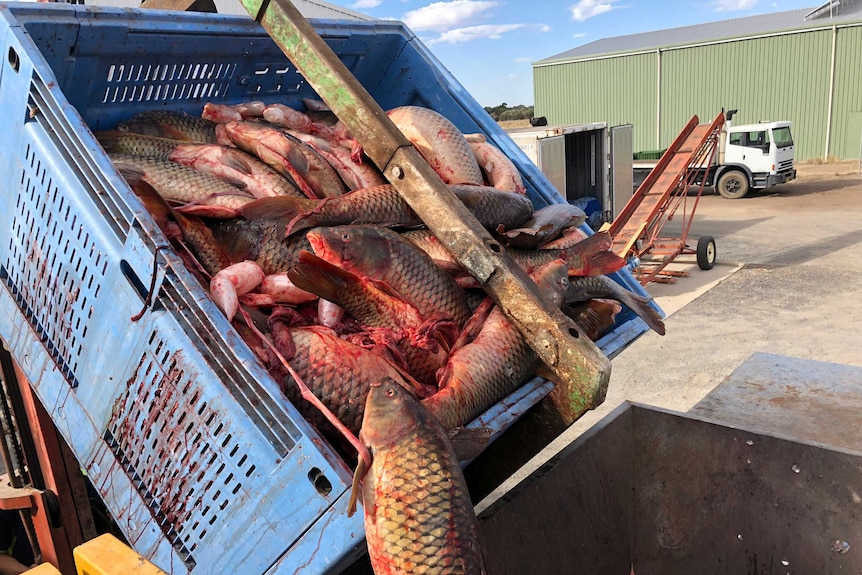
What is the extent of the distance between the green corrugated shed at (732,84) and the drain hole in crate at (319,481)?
2615 cm

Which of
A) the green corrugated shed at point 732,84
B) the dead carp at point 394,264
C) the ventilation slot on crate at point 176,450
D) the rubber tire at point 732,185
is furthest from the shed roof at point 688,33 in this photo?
the ventilation slot on crate at point 176,450

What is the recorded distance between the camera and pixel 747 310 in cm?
814

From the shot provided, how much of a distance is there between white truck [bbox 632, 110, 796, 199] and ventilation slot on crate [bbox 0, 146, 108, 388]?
1613 centimetres

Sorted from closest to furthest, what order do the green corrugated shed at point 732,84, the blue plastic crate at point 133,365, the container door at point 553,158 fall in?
the blue plastic crate at point 133,365, the container door at point 553,158, the green corrugated shed at point 732,84

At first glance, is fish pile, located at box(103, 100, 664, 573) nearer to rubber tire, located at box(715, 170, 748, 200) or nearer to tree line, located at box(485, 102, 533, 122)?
rubber tire, located at box(715, 170, 748, 200)

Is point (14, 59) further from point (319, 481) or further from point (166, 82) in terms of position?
point (319, 481)

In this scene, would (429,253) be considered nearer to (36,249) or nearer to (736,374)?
(36,249)

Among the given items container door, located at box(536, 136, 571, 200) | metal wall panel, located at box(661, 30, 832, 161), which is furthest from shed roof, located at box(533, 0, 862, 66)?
container door, located at box(536, 136, 571, 200)

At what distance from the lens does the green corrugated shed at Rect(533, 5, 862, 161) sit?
23531 mm

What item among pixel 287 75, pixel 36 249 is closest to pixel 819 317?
pixel 287 75

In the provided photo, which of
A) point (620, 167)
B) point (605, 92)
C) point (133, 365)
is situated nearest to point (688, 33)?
point (605, 92)

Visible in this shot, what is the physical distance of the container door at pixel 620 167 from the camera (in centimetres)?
1121

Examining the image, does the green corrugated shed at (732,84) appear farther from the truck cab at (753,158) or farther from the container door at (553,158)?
the container door at (553,158)

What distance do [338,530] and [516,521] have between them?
3.19ft
